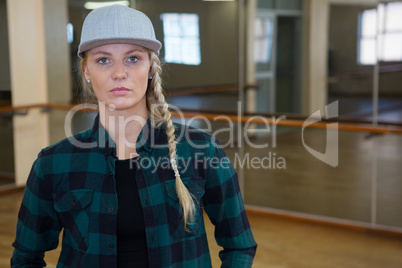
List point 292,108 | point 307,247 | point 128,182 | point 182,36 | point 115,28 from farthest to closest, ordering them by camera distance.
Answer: point 182,36, point 292,108, point 307,247, point 128,182, point 115,28

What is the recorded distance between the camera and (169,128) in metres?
1.35

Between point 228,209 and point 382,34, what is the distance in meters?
3.07

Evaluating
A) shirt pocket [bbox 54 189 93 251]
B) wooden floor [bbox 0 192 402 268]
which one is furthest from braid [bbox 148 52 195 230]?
wooden floor [bbox 0 192 402 268]

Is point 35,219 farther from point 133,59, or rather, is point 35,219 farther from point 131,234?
point 133,59

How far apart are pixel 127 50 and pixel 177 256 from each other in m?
0.50

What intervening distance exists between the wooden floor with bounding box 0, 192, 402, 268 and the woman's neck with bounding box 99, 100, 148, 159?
232cm

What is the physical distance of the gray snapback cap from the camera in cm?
120

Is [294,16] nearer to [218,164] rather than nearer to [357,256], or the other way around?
[357,256]

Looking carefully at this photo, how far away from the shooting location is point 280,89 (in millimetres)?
4488

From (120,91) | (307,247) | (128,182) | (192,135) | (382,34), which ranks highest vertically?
(382,34)

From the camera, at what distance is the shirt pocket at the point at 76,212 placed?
1.27 meters

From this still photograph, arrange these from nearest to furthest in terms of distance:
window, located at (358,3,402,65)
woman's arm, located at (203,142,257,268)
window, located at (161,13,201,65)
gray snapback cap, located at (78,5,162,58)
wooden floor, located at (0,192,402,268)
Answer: gray snapback cap, located at (78,5,162,58) → woman's arm, located at (203,142,257,268) → wooden floor, located at (0,192,402,268) → window, located at (358,3,402,65) → window, located at (161,13,201,65)

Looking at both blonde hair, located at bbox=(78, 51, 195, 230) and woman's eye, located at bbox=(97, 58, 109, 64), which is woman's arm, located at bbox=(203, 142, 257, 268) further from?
woman's eye, located at bbox=(97, 58, 109, 64)

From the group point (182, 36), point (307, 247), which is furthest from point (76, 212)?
point (182, 36)
